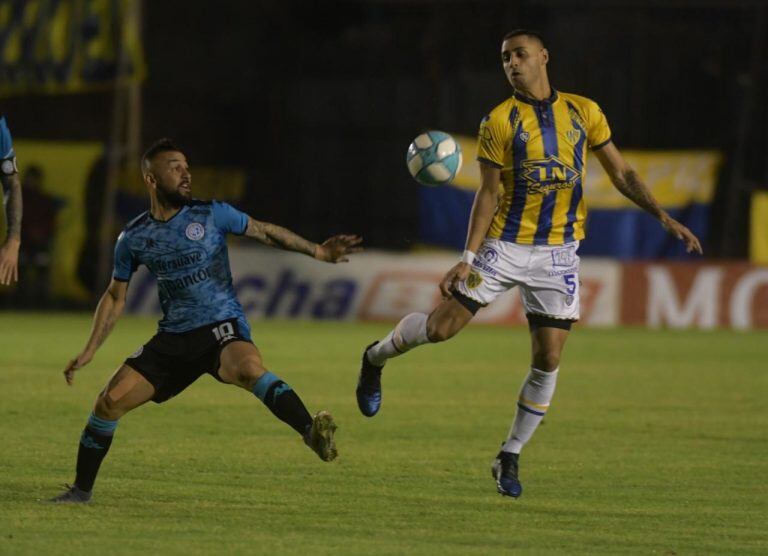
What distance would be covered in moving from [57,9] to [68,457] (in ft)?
56.5

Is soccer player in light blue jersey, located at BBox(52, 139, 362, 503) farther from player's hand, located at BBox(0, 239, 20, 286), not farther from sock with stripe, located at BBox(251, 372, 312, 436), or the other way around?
player's hand, located at BBox(0, 239, 20, 286)

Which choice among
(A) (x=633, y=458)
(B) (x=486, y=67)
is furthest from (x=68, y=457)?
(B) (x=486, y=67)

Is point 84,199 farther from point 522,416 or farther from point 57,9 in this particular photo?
point 522,416

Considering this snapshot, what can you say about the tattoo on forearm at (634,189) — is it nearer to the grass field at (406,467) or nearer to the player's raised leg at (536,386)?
the player's raised leg at (536,386)

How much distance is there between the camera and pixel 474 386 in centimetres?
1432

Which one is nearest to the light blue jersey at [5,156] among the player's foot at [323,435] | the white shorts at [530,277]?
the player's foot at [323,435]

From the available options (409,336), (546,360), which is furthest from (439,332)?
(546,360)

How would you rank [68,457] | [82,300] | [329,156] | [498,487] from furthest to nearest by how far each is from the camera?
1. [329,156]
2. [82,300]
3. [68,457]
4. [498,487]

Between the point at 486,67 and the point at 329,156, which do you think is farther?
the point at 329,156

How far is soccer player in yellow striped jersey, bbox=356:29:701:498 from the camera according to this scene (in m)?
8.03

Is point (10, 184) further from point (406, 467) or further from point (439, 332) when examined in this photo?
point (406, 467)

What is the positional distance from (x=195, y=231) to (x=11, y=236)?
96 cm

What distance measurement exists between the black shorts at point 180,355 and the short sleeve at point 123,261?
0.34 meters

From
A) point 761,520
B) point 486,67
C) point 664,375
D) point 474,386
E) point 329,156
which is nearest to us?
point 761,520
